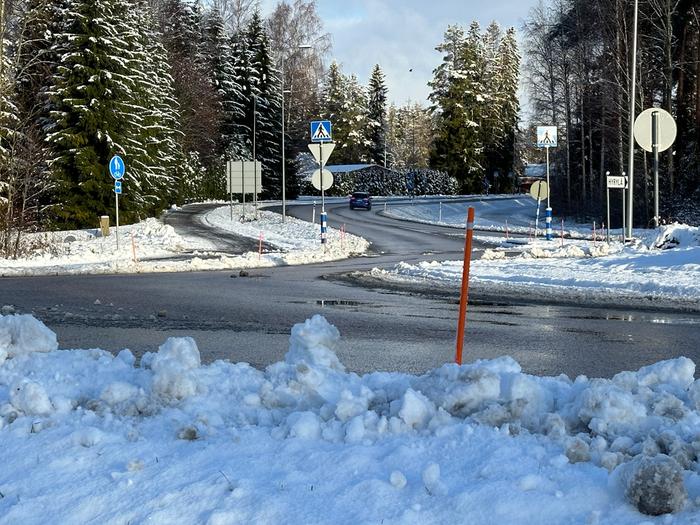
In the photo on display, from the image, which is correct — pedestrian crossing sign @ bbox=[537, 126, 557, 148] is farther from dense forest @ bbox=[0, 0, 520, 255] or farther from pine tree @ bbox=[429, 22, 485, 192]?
pine tree @ bbox=[429, 22, 485, 192]

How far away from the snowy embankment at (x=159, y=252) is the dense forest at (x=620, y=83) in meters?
15.8

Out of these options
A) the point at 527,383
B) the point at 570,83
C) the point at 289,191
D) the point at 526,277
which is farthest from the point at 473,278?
the point at 289,191

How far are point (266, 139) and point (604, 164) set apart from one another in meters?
34.0

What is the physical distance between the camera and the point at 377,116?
112062mm

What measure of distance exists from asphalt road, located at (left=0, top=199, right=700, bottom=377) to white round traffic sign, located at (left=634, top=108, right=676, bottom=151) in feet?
24.0

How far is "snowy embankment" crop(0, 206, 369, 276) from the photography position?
21.3 meters

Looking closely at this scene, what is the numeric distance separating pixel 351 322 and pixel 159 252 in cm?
1783

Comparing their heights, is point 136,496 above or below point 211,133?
below

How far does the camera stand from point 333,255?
26.7 metres

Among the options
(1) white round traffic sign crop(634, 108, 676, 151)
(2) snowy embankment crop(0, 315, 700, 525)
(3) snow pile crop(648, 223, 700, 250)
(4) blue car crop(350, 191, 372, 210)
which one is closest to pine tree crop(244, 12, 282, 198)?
(4) blue car crop(350, 191, 372, 210)

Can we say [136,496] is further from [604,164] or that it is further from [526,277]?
[604,164]

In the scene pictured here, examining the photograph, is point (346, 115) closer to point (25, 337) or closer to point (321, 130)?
point (321, 130)

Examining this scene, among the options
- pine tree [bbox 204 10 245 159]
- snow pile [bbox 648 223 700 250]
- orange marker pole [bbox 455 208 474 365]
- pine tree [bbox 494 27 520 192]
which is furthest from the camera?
pine tree [bbox 494 27 520 192]

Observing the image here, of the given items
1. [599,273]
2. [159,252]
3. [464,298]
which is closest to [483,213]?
[159,252]
